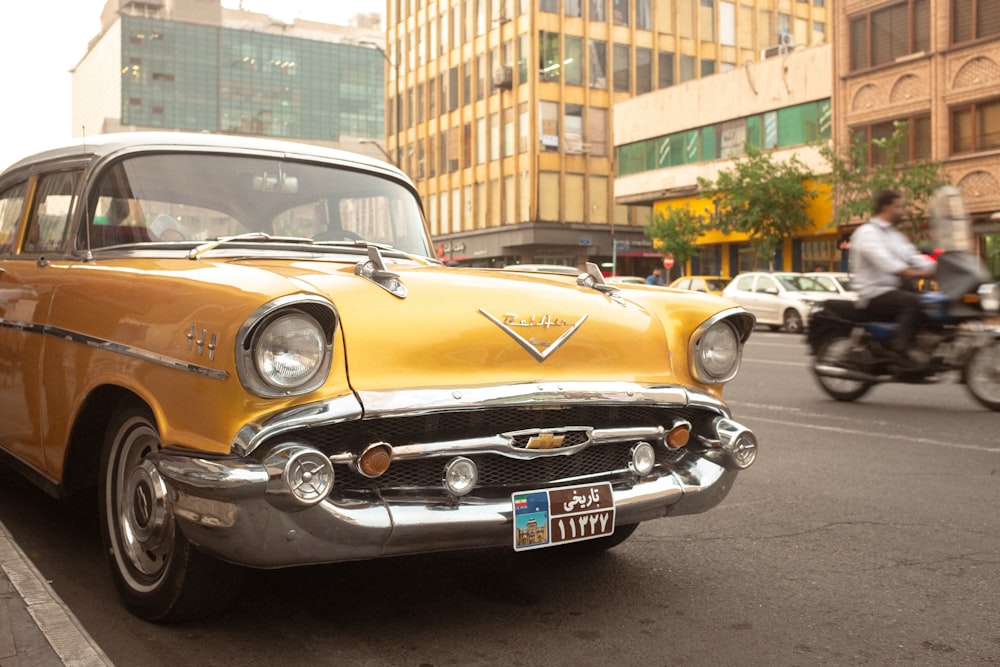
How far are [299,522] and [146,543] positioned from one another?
2.49 feet

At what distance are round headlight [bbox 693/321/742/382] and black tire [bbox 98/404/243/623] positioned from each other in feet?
5.90

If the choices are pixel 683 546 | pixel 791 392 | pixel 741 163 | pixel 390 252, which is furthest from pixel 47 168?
pixel 741 163

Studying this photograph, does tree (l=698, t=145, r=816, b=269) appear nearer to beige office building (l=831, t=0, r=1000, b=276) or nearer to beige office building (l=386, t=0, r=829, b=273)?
beige office building (l=831, t=0, r=1000, b=276)

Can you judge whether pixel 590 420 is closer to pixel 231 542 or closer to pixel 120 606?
pixel 231 542

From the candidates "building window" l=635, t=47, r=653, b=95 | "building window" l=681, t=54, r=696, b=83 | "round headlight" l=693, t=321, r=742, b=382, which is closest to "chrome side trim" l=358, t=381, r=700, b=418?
Result: "round headlight" l=693, t=321, r=742, b=382

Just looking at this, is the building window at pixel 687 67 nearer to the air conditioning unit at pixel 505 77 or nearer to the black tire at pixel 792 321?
the air conditioning unit at pixel 505 77

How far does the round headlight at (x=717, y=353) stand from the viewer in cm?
402

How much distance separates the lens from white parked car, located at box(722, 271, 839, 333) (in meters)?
25.5

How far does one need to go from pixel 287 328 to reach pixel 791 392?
28.8 feet

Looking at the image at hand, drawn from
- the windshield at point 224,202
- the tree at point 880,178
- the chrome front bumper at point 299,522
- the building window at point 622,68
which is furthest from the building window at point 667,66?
the chrome front bumper at point 299,522

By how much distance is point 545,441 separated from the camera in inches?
138

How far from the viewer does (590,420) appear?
3680 millimetres

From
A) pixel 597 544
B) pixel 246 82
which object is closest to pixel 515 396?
pixel 597 544

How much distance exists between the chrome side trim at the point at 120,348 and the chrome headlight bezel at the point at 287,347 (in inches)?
3.9
